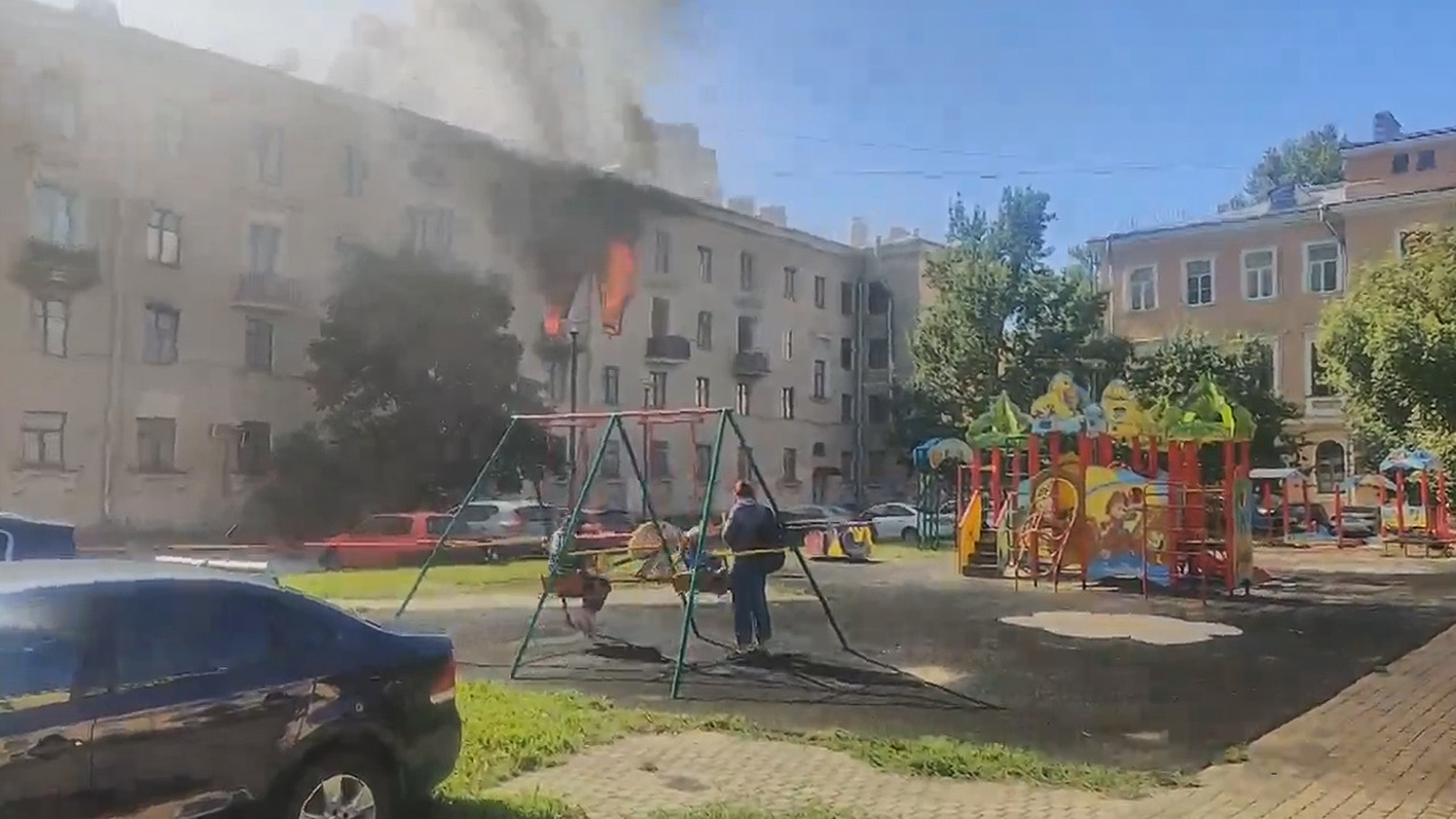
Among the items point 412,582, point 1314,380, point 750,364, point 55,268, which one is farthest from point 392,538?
point 1314,380

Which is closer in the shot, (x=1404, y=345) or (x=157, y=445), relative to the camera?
(x=1404, y=345)

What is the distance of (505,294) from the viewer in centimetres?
3069

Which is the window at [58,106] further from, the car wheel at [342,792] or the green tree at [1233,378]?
the green tree at [1233,378]

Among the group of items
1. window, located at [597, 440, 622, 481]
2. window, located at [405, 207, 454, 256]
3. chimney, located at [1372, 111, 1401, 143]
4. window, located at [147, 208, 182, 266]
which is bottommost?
window, located at [597, 440, 622, 481]

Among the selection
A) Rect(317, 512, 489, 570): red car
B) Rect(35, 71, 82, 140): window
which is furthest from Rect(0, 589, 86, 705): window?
Rect(35, 71, 82, 140): window

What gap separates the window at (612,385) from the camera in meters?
37.7

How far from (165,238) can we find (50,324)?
2.81 meters

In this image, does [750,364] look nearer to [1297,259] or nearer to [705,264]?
[705,264]

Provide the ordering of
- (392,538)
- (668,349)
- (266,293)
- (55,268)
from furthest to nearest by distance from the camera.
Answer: (668,349)
(266,293)
(55,268)
(392,538)

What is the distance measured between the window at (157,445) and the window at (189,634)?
892 inches

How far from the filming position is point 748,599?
12094 millimetres

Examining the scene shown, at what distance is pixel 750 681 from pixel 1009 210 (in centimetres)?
3799

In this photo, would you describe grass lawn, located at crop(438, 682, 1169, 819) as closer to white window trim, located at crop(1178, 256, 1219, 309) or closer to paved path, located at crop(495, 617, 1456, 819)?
paved path, located at crop(495, 617, 1456, 819)

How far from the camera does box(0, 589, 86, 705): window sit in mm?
4645
